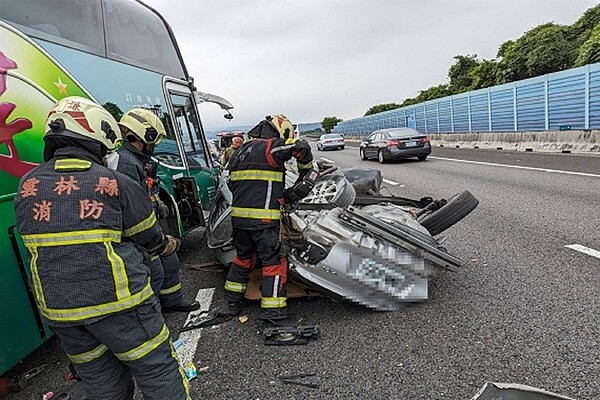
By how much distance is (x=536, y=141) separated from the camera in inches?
651

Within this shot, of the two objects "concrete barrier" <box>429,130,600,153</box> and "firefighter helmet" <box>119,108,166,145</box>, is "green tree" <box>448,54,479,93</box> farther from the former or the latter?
"firefighter helmet" <box>119,108,166,145</box>

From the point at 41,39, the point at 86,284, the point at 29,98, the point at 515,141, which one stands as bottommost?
the point at 515,141

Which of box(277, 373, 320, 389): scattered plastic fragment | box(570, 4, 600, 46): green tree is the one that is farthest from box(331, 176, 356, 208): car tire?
box(570, 4, 600, 46): green tree

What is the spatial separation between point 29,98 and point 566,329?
381 centimetres

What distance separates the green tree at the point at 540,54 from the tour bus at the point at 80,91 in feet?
89.4

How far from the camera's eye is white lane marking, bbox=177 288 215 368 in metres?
3.15

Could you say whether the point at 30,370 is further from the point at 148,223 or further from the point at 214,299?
the point at 148,223

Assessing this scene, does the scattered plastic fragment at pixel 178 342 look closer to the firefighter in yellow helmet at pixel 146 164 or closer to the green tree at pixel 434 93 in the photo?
A: the firefighter in yellow helmet at pixel 146 164

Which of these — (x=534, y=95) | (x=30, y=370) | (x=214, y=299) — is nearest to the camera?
(x=30, y=370)

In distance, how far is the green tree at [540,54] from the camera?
2712 centimetres

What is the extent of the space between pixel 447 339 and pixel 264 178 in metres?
1.81

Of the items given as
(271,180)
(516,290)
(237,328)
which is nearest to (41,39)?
(271,180)

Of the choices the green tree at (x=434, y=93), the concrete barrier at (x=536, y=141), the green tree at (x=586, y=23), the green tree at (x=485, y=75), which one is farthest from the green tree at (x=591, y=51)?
the green tree at (x=434, y=93)

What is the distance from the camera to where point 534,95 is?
18047 mm
